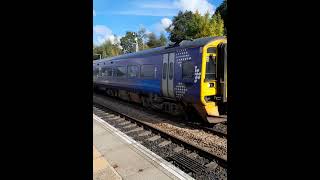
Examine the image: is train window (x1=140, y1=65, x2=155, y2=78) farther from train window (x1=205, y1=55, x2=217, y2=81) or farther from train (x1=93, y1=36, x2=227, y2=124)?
train window (x1=205, y1=55, x2=217, y2=81)

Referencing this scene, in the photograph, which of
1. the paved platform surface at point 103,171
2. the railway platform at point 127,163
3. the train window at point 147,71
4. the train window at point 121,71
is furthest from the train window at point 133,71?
the paved platform surface at point 103,171

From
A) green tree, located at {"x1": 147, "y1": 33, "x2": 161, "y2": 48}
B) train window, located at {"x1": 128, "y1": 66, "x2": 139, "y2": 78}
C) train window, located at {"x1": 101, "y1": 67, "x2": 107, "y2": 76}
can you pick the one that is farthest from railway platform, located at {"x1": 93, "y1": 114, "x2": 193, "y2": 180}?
green tree, located at {"x1": 147, "y1": 33, "x2": 161, "y2": 48}

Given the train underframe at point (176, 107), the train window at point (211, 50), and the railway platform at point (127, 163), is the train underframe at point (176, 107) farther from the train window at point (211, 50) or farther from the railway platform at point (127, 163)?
the railway platform at point (127, 163)

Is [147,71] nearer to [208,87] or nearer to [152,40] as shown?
[208,87]

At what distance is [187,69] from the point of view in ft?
35.6

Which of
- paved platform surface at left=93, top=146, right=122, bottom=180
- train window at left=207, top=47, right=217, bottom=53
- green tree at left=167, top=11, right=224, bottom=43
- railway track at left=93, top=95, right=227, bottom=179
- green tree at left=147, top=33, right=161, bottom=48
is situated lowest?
paved platform surface at left=93, top=146, right=122, bottom=180

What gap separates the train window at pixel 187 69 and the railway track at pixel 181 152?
7.25 ft

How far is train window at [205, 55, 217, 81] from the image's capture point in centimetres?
1029
